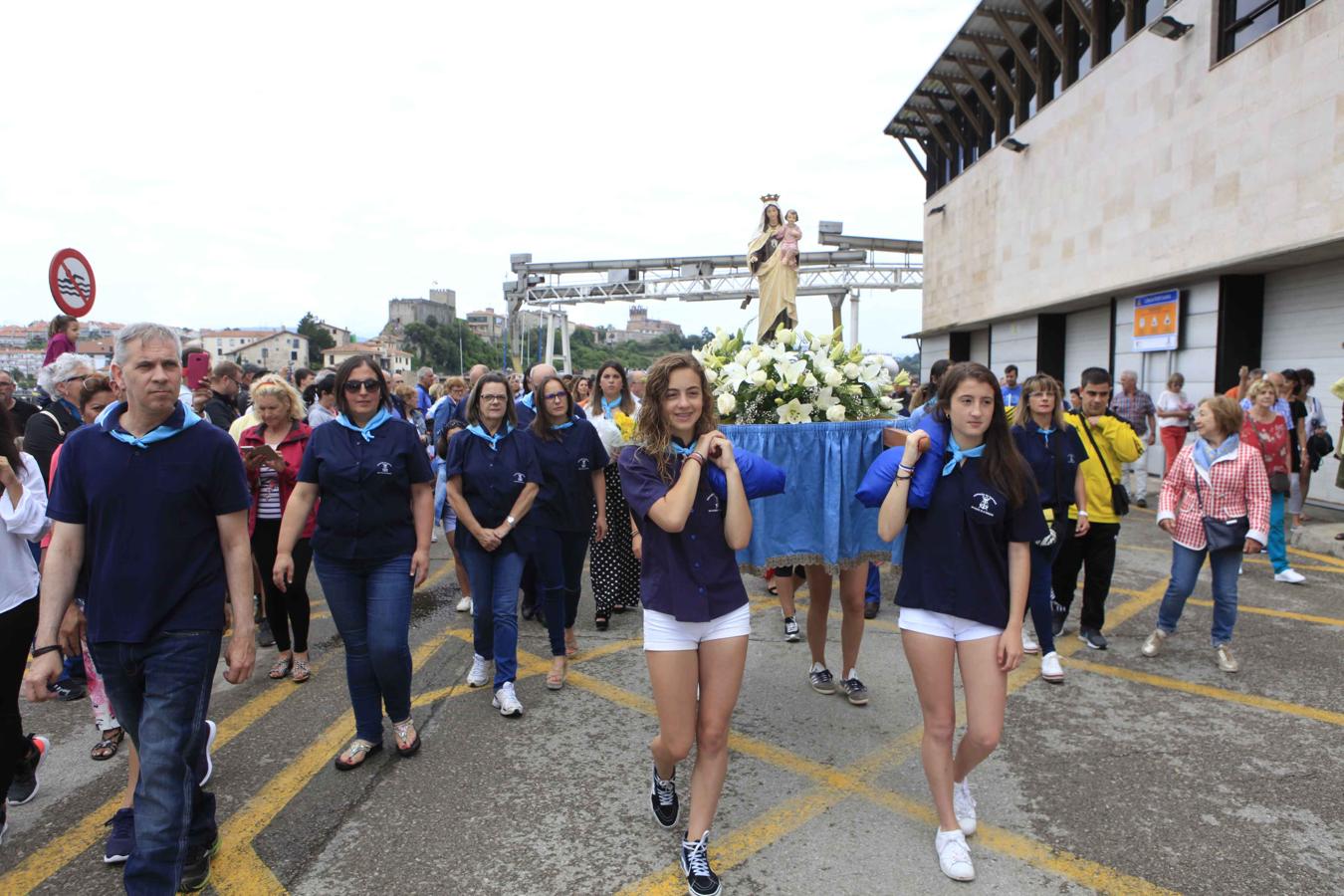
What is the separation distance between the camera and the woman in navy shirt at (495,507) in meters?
4.58

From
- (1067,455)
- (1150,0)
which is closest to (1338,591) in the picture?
(1067,455)

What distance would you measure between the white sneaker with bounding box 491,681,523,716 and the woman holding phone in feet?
4.62

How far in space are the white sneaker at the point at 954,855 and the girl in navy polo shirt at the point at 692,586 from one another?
2.80 feet

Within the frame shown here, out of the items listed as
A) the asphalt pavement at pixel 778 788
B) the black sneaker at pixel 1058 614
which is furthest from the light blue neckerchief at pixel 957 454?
the black sneaker at pixel 1058 614

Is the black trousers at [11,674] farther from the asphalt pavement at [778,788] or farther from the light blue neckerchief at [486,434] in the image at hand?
the light blue neckerchief at [486,434]

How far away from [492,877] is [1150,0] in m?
17.1

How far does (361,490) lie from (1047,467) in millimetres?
3959

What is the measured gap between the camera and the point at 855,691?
4.57m

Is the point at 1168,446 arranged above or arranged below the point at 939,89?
below

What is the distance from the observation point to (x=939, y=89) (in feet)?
76.4

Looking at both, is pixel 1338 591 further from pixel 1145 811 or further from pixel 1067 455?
pixel 1145 811

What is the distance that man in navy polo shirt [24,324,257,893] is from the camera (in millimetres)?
2639

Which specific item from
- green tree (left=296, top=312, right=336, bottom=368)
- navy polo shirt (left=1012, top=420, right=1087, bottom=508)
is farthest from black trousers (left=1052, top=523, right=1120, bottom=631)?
green tree (left=296, top=312, right=336, bottom=368)

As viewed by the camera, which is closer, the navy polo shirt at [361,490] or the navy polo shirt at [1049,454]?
the navy polo shirt at [361,490]
